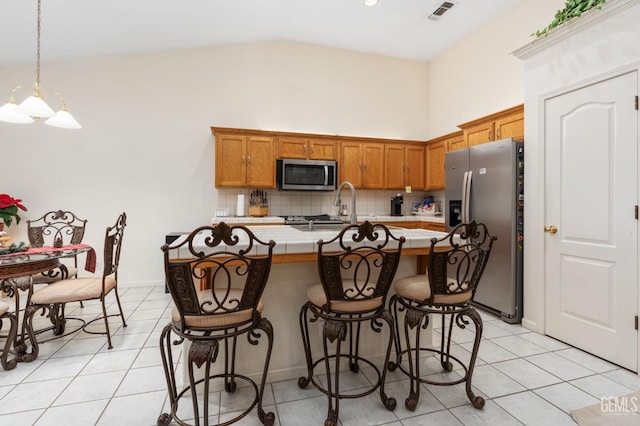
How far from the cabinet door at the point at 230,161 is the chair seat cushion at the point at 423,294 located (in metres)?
3.06

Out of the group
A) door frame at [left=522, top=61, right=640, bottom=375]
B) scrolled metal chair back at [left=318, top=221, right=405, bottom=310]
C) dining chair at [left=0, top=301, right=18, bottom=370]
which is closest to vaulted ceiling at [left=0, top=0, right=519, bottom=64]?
door frame at [left=522, top=61, right=640, bottom=375]

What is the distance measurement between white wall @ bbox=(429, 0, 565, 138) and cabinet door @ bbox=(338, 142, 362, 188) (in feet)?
5.32

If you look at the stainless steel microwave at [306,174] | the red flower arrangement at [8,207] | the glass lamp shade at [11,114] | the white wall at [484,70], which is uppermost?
the white wall at [484,70]

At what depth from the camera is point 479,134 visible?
12.7 feet

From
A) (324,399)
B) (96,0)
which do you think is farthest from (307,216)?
(96,0)

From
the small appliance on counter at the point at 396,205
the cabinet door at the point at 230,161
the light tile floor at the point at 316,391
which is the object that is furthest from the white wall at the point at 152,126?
the light tile floor at the point at 316,391

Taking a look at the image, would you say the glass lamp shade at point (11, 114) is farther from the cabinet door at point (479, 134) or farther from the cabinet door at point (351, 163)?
the cabinet door at point (479, 134)

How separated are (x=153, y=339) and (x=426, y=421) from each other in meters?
2.24

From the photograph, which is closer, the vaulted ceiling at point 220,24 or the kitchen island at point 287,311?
the kitchen island at point 287,311

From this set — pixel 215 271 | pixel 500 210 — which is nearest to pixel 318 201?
pixel 500 210

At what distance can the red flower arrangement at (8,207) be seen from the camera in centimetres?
371

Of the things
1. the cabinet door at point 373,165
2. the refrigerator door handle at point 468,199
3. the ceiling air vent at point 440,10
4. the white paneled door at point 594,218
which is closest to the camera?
the white paneled door at point 594,218

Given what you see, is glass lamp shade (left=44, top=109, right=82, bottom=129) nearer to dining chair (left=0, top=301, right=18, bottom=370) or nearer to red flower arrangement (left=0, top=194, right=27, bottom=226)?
dining chair (left=0, top=301, right=18, bottom=370)

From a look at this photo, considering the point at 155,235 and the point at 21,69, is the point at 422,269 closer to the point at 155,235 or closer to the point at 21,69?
the point at 155,235
